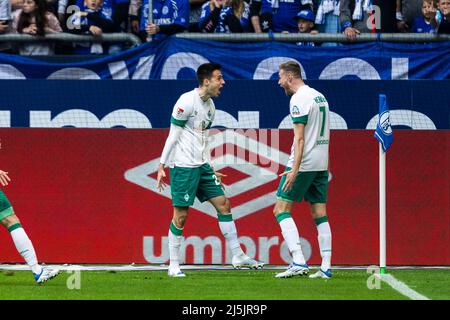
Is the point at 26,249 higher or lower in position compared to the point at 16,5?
lower

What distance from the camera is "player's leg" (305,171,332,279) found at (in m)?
12.0

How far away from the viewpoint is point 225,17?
15.8 meters

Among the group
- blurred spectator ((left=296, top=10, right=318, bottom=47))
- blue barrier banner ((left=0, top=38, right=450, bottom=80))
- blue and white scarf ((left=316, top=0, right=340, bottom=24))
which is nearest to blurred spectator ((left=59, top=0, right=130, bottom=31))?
blue barrier banner ((left=0, top=38, right=450, bottom=80))

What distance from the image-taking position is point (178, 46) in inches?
595

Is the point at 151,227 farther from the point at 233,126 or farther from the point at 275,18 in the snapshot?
the point at 275,18

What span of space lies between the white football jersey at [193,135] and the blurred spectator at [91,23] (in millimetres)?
3637

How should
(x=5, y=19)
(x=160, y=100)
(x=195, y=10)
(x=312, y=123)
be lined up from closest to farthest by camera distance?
(x=312, y=123) → (x=160, y=100) → (x=5, y=19) → (x=195, y=10)

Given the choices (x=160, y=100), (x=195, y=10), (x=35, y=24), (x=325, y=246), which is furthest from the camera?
(x=195, y=10)

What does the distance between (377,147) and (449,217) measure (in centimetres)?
119

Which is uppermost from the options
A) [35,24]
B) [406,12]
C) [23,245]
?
[406,12]

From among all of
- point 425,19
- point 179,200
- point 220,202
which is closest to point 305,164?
point 220,202

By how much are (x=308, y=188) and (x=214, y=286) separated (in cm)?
155

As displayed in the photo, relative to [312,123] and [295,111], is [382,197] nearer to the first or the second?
[312,123]
